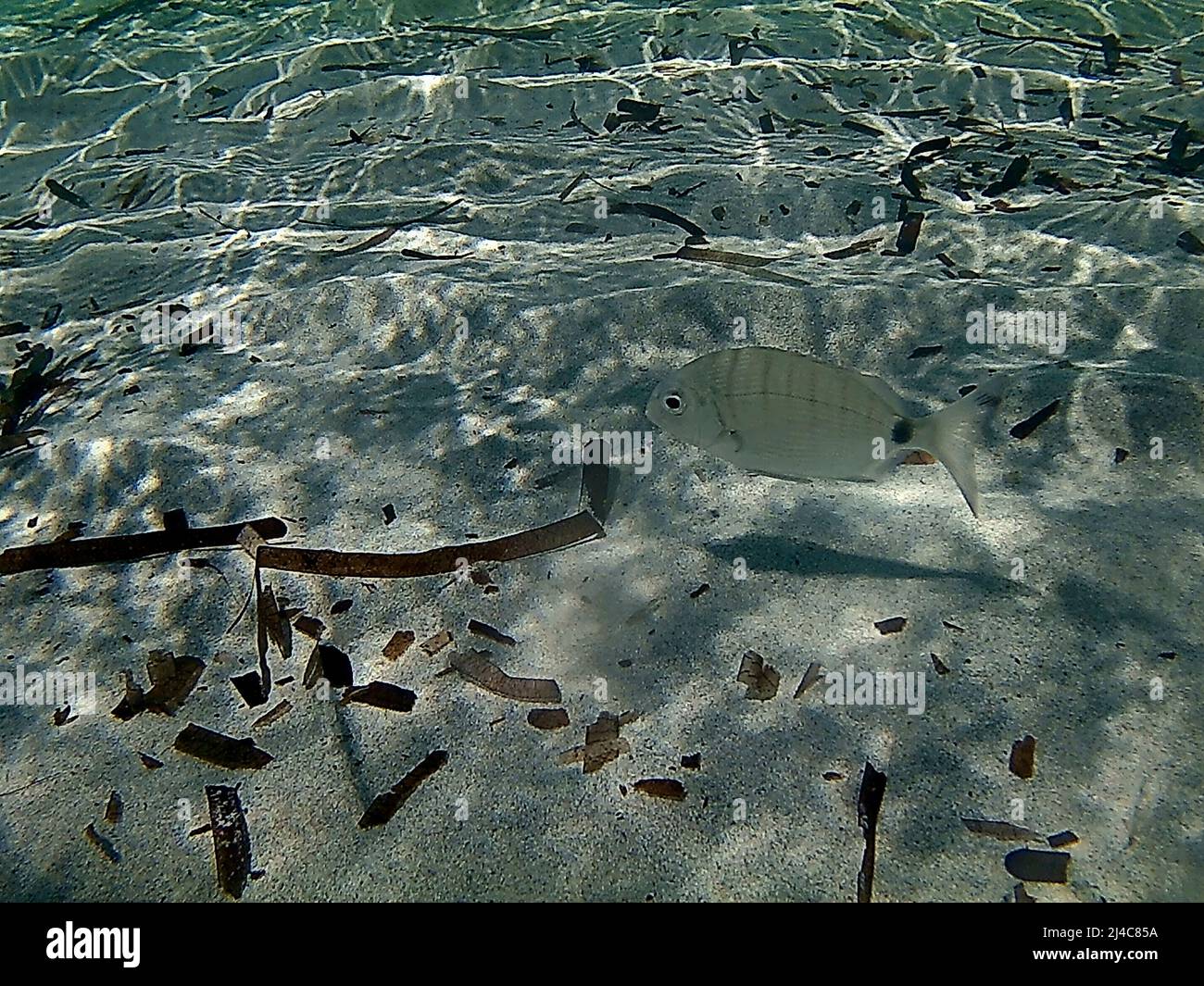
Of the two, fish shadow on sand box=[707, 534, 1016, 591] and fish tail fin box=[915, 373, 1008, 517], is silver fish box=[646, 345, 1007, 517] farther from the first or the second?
fish shadow on sand box=[707, 534, 1016, 591]

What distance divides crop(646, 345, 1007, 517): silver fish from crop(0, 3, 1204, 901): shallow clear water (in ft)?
1.75

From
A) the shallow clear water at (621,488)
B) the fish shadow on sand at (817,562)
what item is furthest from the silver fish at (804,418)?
the shallow clear water at (621,488)

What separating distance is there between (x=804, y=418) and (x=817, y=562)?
701mm

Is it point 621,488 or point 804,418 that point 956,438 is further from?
point 621,488

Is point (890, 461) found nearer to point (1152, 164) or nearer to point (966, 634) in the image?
point (966, 634)

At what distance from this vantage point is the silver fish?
9.02 ft

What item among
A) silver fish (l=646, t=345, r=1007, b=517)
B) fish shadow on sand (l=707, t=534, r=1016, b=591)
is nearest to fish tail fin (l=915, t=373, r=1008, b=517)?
silver fish (l=646, t=345, r=1007, b=517)

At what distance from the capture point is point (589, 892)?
90.0 inches

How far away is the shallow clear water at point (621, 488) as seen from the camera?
7.91ft

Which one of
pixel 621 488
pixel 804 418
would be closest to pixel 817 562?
pixel 804 418

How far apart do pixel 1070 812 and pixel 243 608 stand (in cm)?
292

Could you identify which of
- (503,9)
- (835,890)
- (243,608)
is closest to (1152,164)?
(835,890)

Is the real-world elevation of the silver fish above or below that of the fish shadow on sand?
above

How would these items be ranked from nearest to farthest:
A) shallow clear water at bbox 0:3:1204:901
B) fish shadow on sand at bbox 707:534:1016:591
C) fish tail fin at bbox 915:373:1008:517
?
shallow clear water at bbox 0:3:1204:901 → fish tail fin at bbox 915:373:1008:517 → fish shadow on sand at bbox 707:534:1016:591
